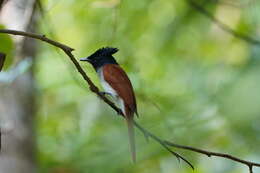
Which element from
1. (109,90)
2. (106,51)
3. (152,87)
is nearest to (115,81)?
(109,90)

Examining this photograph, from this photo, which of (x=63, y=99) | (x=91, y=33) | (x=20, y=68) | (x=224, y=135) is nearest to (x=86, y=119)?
(x=63, y=99)

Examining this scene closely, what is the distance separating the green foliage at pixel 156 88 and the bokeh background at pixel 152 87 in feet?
0.03

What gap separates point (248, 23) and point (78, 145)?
6.85 feet

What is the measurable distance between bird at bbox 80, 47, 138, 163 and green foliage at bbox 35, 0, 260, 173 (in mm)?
239

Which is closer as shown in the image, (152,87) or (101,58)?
(101,58)

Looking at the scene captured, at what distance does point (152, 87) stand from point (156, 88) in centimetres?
8

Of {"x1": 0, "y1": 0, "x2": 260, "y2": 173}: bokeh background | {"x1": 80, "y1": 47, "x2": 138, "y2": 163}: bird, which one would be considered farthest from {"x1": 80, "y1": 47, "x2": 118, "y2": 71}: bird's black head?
{"x1": 0, "y1": 0, "x2": 260, "y2": 173}: bokeh background

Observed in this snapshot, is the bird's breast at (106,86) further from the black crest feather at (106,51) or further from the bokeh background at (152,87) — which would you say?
the bokeh background at (152,87)

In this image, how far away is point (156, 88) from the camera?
5355 mm

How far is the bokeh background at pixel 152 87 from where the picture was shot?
15.6 feet

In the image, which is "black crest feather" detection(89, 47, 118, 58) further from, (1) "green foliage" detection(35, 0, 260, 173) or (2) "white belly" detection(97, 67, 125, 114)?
(1) "green foliage" detection(35, 0, 260, 173)

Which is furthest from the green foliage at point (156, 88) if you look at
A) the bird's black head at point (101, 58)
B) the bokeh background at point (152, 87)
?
the bird's black head at point (101, 58)

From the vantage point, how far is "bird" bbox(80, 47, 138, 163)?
316 cm

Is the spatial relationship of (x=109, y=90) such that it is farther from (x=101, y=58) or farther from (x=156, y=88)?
(x=156, y=88)
